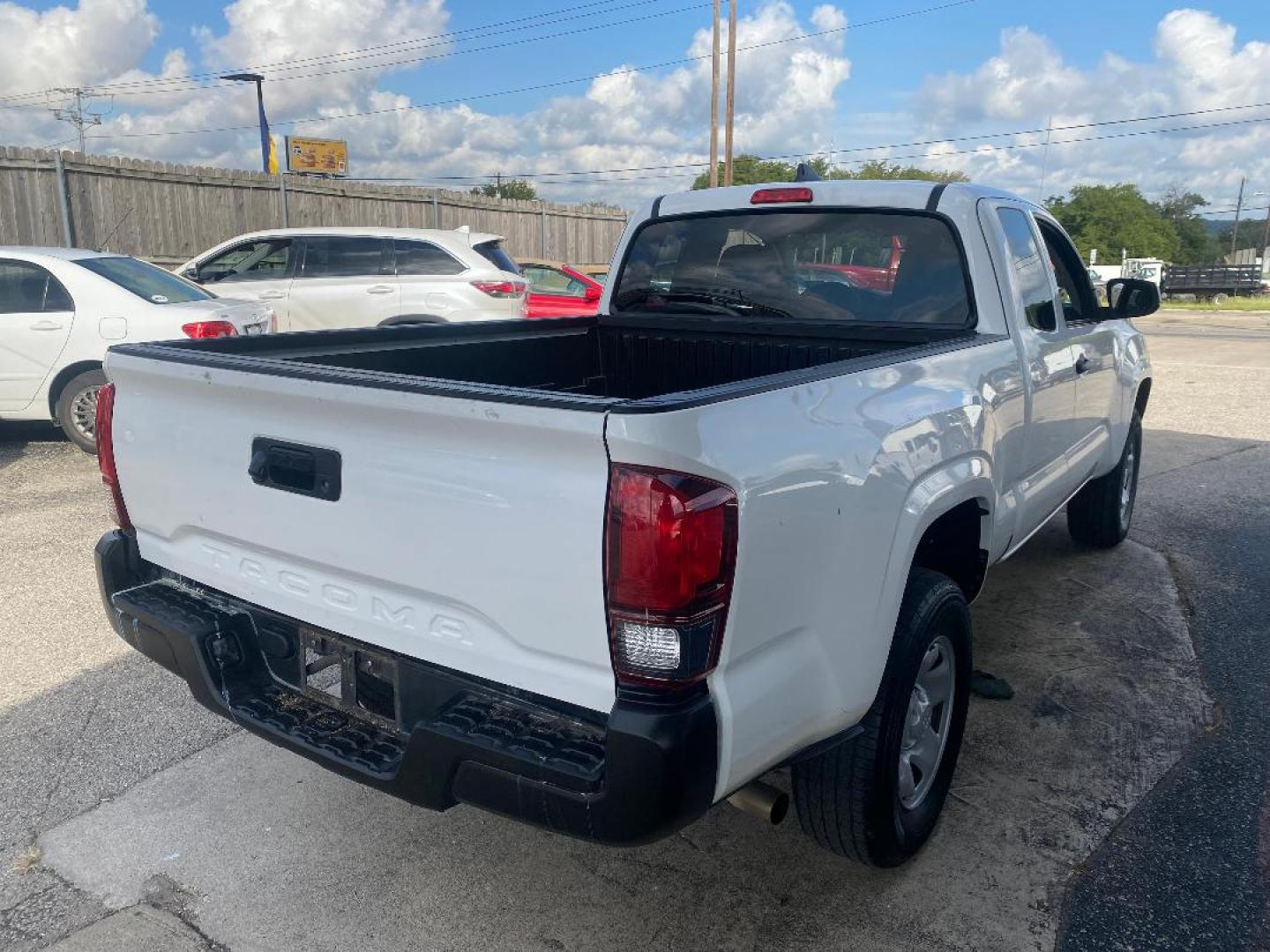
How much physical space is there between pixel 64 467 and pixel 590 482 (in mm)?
6997

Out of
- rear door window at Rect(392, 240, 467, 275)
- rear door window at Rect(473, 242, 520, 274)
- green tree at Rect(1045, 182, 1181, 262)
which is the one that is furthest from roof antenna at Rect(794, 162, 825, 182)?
green tree at Rect(1045, 182, 1181, 262)

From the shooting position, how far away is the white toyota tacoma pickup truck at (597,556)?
198 cm

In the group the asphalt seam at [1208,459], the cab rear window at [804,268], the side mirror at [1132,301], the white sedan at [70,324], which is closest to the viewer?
the cab rear window at [804,268]

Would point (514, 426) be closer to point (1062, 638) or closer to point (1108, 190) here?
point (1062, 638)

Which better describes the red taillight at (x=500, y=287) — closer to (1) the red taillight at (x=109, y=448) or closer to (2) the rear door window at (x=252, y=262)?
(2) the rear door window at (x=252, y=262)

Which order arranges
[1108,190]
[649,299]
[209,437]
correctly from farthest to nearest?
[1108,190], [649,299], [209,437]

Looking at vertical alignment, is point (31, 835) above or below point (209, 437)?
below

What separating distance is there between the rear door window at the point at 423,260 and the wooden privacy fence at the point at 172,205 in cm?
553

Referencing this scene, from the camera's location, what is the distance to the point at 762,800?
7.97 ft

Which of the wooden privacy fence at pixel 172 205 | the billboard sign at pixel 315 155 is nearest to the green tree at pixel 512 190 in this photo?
the billboard sign at pixel 315 155

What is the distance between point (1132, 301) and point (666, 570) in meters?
3.82

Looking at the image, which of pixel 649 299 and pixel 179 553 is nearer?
pixel 179 553

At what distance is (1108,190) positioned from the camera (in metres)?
99.1

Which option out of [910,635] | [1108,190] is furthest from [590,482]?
[1108,190]
